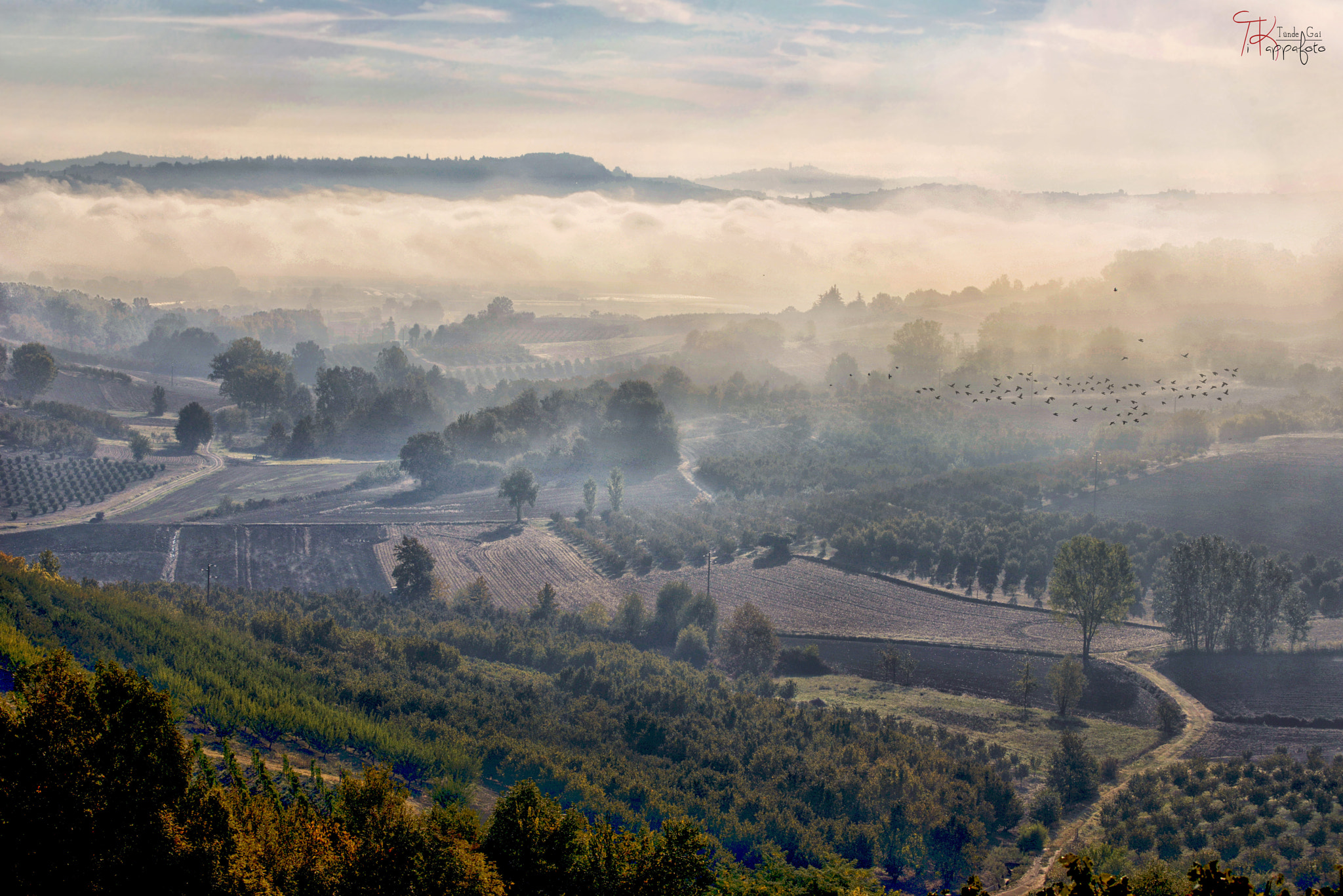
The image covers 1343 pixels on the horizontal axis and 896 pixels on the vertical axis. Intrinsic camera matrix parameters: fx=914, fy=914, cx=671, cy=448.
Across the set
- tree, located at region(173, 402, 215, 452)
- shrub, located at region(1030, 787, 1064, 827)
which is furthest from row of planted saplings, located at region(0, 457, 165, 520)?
shrub, located at region(1030, 787, 1064, 827)

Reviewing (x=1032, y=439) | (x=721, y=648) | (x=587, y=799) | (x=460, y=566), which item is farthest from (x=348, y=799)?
(x=1032, y=439)

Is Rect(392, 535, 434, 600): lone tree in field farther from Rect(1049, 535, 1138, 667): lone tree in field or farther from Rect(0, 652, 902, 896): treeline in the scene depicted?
Rect(0, 652, 902, 896): treeline

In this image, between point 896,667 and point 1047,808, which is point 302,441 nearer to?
point 896,667

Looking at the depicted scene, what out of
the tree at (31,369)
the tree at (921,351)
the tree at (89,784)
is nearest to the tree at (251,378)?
the tree at (31,369)

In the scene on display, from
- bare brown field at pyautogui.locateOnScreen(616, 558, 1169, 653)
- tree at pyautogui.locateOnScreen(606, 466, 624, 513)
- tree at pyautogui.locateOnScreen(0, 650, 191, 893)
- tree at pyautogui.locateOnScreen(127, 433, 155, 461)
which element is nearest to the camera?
tree at pyautogui.locateOnScreen(0, 650, 191, 893)

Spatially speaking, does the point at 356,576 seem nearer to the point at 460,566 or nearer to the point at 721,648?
the point at 460,566

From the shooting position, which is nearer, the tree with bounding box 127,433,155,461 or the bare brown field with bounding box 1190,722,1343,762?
the bare brown field with bounding box 1190,722,1343,762
